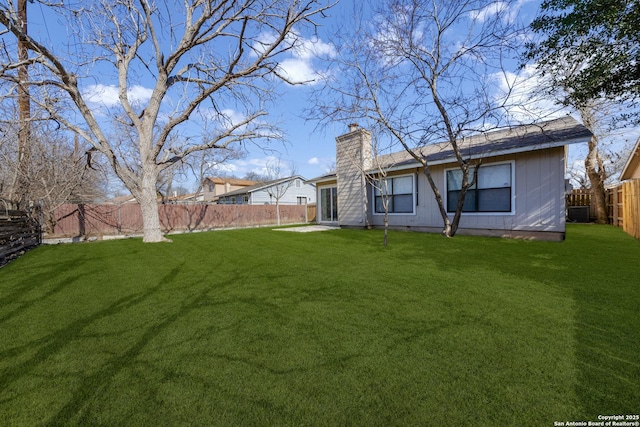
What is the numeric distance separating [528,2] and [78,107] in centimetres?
1263

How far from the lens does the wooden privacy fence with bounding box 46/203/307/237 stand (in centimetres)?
1218

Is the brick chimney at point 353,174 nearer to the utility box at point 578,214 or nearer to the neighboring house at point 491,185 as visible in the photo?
the neighboring house at point 491,185

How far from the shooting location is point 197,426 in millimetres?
1465

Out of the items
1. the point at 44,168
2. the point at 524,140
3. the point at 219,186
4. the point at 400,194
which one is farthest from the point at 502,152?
the point at 219,186

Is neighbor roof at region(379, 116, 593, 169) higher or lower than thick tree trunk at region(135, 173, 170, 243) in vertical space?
higher

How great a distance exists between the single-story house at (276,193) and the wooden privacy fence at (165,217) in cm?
563

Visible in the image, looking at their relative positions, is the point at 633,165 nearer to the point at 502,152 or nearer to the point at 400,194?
the point at 502,152

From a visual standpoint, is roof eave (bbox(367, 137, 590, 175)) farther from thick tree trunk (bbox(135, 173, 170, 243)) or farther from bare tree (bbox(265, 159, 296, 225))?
bare tree (bbox(265, 159, 296, 225))

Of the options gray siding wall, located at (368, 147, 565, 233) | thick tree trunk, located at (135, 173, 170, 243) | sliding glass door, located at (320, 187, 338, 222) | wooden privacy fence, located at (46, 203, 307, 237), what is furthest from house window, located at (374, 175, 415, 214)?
wooden privacy fence, located at (46, 203, 307, 237)

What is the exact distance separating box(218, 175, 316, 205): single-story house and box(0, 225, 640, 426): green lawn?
22.2m

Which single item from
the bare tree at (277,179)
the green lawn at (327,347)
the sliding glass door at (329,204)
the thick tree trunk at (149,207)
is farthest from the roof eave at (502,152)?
the bare tree at (277,179)

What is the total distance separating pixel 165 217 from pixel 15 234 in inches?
319

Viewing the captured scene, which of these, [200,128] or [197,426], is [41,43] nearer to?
[200,128]

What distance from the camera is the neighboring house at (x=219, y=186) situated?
35.9 meters
